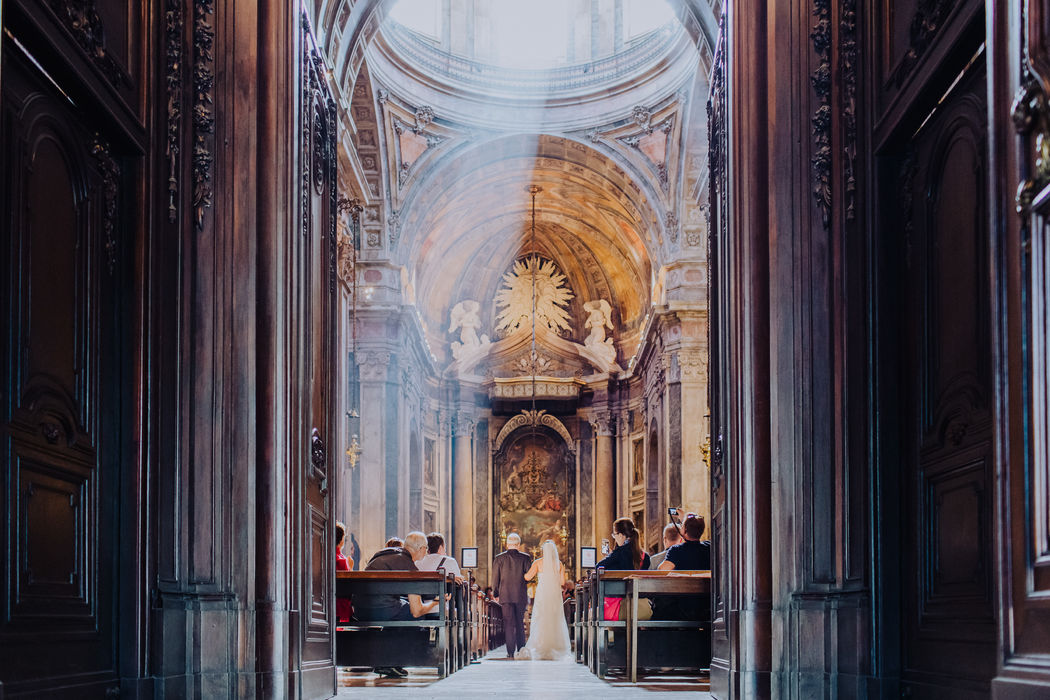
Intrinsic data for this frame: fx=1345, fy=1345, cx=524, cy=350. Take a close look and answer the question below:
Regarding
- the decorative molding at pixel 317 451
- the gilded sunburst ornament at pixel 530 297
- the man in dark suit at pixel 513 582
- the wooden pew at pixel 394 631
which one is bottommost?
the man in dark suit at pixel 513 582

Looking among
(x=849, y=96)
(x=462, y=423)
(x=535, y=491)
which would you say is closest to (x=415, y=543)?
(x=849, y=96)

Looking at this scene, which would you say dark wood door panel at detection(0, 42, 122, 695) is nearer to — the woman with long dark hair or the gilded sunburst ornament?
the woman with long dark hair

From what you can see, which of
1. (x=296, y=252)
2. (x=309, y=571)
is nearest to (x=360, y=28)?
(x=296, y=252)

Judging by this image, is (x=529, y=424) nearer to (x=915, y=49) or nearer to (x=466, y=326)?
(x=466, y=326)

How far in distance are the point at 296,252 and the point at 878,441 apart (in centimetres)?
331

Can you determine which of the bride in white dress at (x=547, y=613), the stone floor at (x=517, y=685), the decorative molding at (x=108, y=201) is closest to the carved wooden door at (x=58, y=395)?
the decorative molding at (x=108, y=201)

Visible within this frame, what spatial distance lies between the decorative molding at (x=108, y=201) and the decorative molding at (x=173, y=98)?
0.43m

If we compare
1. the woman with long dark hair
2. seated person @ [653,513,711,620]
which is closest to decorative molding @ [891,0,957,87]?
seated person @ [653,513,711,620]

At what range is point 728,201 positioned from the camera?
7.57 meters

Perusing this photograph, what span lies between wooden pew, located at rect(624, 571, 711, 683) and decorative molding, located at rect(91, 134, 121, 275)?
4812mm

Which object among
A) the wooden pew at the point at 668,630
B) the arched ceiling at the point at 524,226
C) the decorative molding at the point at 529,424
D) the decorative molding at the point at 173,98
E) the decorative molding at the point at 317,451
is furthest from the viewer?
the decorative molding at the point at 529,424

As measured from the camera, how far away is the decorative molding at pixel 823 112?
6.11 meters

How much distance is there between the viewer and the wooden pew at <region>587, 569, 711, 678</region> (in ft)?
32.1

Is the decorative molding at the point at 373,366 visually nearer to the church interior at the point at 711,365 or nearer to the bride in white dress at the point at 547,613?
the bride in white dress at the point at 547,613
